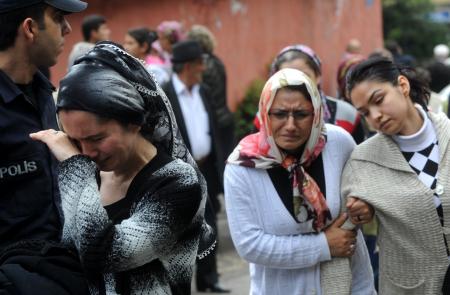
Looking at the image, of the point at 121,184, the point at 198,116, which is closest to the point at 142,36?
the point at 198,116

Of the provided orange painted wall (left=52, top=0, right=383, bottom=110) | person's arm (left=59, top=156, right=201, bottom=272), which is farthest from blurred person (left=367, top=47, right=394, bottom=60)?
orange painted wall (left=52, top=0, right=383, bottom=110)

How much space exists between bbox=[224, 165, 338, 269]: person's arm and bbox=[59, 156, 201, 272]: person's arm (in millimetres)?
1171

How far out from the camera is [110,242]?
258 cm

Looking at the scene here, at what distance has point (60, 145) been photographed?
2.70 meters

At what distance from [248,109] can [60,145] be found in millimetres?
10196

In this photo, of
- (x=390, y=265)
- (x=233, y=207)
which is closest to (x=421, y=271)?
(x=390, y=265)

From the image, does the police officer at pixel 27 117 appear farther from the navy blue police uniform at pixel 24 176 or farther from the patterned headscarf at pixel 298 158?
the patterned headscarf at pixel 298 158

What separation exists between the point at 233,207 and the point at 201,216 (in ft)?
3.48

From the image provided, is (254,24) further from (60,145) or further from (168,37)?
(60,145)

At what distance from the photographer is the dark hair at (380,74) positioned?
157 inches

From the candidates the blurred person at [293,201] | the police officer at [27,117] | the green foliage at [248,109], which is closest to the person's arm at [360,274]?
the blurred person at [293,201]

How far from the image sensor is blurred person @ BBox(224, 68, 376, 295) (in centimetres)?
382

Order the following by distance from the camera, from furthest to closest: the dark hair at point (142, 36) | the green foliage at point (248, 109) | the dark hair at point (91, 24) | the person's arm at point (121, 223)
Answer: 1. the green foliage at point (248, 109)
2. the dark hair at point (91, 24)
3. the dark hair at point (142, 36)
4. the person's arm at point (121, 223)

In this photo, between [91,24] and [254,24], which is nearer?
[91,24]
